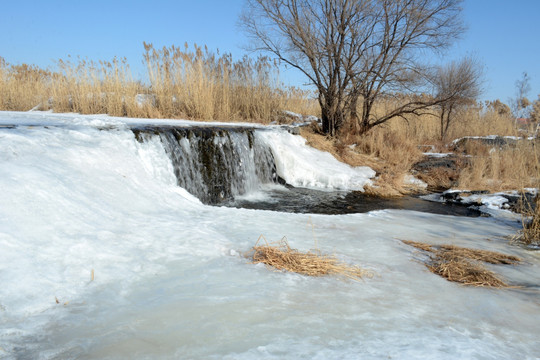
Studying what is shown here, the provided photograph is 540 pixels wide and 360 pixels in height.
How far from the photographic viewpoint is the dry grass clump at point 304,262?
95.9 inches

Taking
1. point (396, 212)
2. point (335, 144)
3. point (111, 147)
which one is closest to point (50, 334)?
point (111, 147)

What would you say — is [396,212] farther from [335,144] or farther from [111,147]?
[335,144]

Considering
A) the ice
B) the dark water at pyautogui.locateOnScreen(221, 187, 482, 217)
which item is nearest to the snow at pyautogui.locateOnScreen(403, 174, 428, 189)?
the ice

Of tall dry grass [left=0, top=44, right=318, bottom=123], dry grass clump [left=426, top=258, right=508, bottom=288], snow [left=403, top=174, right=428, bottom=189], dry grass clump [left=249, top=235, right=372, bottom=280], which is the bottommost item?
dry grass clump [left=426, top=258, right=508, bottom=288]

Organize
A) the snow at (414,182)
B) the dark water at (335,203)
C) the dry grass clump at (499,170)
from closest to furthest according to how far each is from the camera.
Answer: the dark water at (335,203), the dry grass clump at (499,170), the snow at (414,182)

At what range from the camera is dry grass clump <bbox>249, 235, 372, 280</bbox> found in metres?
2.44

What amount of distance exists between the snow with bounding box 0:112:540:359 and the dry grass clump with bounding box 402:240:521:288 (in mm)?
119

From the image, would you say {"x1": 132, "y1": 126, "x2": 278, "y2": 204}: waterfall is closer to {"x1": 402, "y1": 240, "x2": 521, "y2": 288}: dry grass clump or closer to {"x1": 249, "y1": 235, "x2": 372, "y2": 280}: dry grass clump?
{"x1": 249, "y1": 235, "x2": 372, "y2": 280}: dry grass clump

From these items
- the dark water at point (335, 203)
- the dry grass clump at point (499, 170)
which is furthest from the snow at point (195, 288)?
the dry grass clump at point (499, 170)

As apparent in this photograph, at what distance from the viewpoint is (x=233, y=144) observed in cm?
682

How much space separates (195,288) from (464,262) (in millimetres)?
2015

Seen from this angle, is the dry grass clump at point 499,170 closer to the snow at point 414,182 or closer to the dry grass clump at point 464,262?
the snow at point 414,182

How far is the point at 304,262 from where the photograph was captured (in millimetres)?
2506

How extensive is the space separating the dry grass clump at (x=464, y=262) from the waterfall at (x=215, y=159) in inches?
134
